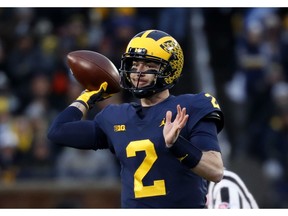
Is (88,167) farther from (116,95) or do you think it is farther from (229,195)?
(229,195)

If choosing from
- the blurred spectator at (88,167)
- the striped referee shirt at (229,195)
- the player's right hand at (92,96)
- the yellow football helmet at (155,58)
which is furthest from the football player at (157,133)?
the blurred spectator at (88,167)

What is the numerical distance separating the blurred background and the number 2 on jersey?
16.8 ft

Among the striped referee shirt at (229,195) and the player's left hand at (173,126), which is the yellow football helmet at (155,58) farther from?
the striped referee shirt at (229,195)

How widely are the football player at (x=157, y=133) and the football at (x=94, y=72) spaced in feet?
0.91

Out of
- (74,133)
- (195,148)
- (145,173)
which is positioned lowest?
(145,173)

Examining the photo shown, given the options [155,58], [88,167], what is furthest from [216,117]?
[88,167]

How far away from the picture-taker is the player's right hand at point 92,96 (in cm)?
546

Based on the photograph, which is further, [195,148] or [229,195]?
[229,195]

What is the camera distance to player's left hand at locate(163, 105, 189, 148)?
184 inches

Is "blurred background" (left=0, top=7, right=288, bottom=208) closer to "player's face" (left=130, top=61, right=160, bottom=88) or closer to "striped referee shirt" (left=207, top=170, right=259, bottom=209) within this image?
"striped referee shirt" (left=207, top=170, right=259, bottom=209)

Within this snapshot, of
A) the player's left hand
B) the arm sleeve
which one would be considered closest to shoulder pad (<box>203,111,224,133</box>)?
the player's left hand

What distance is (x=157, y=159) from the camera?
16.3ft

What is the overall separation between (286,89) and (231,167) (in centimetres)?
181

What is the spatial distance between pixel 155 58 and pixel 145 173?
0.65 metres
